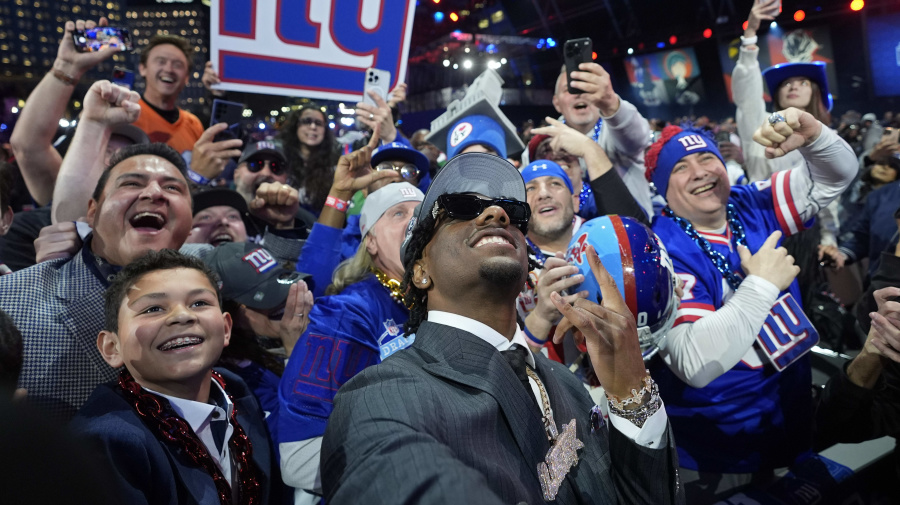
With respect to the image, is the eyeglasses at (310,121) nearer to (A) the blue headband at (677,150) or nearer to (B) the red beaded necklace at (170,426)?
(A) the blue headband at (677,150)

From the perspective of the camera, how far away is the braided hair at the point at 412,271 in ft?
6.25

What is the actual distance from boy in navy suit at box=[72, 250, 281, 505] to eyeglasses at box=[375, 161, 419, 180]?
6.21 ft

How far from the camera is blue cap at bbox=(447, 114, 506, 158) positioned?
3721 millimetres

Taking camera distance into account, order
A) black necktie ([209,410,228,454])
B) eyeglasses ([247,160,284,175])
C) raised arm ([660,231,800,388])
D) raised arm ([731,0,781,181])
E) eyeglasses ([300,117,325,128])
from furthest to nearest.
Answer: eyeglasses ([300,117,325,128]) < eyeglasses ([247,160,284,175]) < raised arm ([731,0,781,181]) < raised arm ([660,231,800,388]) < black necktie ([209,410,228,454])

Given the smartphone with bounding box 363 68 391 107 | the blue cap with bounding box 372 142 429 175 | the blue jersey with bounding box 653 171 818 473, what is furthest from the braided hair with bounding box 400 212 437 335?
the smartphone with bounding box 363 68 391 107

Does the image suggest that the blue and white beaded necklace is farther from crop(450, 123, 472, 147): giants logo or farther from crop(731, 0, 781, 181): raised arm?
crop(450, 123, 472, 147): giants logo

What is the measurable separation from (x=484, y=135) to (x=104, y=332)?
2.48 m

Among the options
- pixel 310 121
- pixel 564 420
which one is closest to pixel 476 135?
pixel 310 121

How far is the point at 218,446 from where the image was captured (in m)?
2.10

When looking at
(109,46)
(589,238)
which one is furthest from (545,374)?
(109,46)

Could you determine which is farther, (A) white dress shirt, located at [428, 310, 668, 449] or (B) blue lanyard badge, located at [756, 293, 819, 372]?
(B) blue lanyard badge, located at [756, 293, 819, 372]

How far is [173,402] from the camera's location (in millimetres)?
1987

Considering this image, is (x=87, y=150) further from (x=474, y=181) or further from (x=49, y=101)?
(x=474, y=181)

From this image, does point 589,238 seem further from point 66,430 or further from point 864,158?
point 864,158
